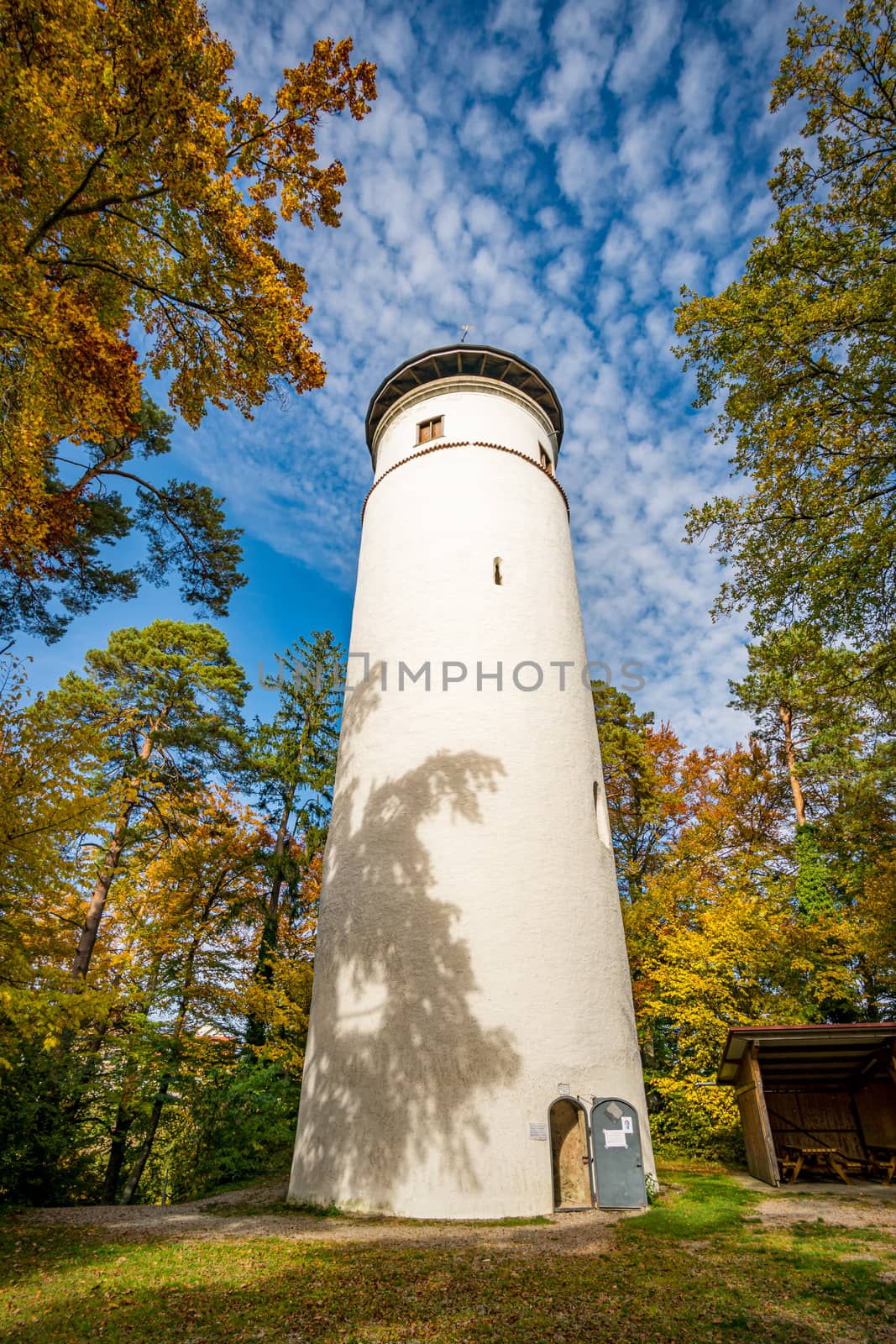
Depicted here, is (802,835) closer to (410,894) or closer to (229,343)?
(410,894)

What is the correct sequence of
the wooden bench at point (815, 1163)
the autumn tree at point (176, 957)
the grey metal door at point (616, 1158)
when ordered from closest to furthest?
the grey metal door at point (616, 1158) < the wooden bench at point (815, 1163) < the autumn tree at point (176, 957)

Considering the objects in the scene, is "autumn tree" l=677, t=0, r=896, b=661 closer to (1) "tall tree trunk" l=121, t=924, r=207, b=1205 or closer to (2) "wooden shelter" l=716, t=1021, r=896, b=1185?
(2) "wooden shelter" l=716, t=1021, r=896, b=1185

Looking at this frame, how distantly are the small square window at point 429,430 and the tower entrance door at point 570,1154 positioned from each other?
12.1m

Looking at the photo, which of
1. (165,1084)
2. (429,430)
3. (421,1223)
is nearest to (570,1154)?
(421,1223)

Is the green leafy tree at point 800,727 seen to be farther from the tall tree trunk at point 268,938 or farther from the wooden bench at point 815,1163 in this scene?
the tall tree trunk at point 268,938

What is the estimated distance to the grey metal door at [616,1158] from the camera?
839 centimetres

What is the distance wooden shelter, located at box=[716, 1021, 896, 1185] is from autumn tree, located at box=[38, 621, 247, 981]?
41.8 ft

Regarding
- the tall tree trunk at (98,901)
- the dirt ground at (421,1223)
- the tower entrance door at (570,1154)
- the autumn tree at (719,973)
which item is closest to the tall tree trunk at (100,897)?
the tall tree trunk at (98,901)

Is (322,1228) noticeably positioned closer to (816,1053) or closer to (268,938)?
(816,1053)

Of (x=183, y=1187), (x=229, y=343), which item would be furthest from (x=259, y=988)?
(x=229, y=343)

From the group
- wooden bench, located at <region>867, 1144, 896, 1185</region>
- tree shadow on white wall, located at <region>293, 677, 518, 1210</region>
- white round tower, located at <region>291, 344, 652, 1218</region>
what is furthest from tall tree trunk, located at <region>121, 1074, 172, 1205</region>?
wooden bench, located at <region>867, 1144, 896, 1185</region>

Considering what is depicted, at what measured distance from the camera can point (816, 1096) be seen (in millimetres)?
11594

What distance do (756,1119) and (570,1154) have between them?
3585 mm

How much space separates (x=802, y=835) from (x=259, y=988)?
564 inches
